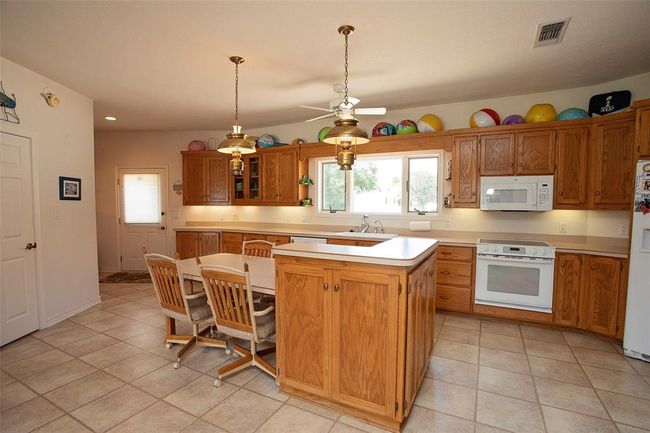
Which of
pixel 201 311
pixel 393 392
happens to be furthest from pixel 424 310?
pixel 201 311

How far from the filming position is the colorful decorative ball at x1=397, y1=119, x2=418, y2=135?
439cm

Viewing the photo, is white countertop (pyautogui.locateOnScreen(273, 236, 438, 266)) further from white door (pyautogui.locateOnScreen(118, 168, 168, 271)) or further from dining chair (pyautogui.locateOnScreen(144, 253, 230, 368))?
white door (pyautogui.locateOnScreen(118, 168, 168, 271))

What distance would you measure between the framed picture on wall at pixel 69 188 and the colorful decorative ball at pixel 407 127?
4.29 m

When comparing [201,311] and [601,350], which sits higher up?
[201,311]

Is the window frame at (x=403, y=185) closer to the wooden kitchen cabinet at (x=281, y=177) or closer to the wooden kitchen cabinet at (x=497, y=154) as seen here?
the wooden kitchen cabinet at (x=281, y=177)

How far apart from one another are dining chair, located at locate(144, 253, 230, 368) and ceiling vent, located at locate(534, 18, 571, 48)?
137 inches

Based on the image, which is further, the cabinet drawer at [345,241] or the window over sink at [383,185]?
the window over sink at [383,185]

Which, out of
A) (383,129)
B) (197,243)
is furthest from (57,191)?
(383,129)

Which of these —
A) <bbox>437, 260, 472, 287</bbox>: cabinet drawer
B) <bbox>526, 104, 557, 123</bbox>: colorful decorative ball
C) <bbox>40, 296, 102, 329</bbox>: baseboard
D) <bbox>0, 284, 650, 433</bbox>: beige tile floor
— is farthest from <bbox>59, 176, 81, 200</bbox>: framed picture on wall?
<bbox>526, 104, 557, 123</bbox>: colorful decorative ball

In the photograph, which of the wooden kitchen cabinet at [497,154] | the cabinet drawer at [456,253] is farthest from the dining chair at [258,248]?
the wooden kitchen cabinet at [497,154]

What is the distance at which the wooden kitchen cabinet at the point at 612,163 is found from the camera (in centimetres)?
320

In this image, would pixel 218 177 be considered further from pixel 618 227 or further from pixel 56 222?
pixel 618 227

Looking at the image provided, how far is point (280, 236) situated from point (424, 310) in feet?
10.1

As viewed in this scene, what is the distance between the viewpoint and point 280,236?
5055mm
